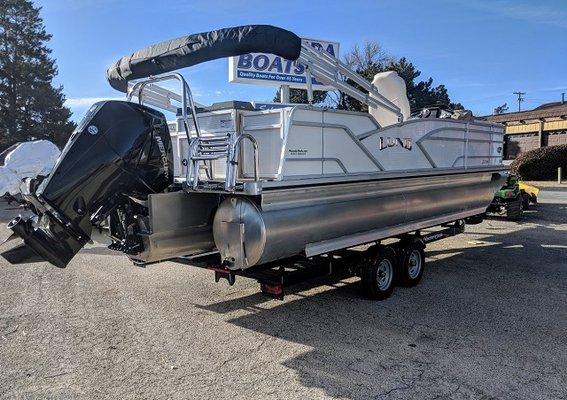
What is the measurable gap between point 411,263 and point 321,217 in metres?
2.28

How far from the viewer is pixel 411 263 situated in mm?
6836

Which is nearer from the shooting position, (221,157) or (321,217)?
(221,157)

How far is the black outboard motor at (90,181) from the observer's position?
416 cm

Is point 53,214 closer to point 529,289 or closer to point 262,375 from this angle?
point 262,375

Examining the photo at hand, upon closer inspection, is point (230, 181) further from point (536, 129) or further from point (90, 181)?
point (536, 129)

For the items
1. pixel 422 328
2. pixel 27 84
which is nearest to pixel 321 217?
pixel 422 328

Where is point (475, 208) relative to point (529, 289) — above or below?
above

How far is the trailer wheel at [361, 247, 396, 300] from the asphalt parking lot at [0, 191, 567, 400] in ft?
0.46

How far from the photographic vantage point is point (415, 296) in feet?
20.8

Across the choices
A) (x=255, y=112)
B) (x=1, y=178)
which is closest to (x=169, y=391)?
(x=255, y=112)

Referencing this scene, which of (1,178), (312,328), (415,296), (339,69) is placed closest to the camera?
(312,328)

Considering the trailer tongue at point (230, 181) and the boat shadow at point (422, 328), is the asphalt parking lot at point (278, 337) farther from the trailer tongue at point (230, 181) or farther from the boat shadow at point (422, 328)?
the trailer tongue at point (230, 181)

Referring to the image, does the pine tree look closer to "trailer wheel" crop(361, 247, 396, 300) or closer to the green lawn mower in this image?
the green lawn mower

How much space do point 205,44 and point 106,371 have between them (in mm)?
3068
